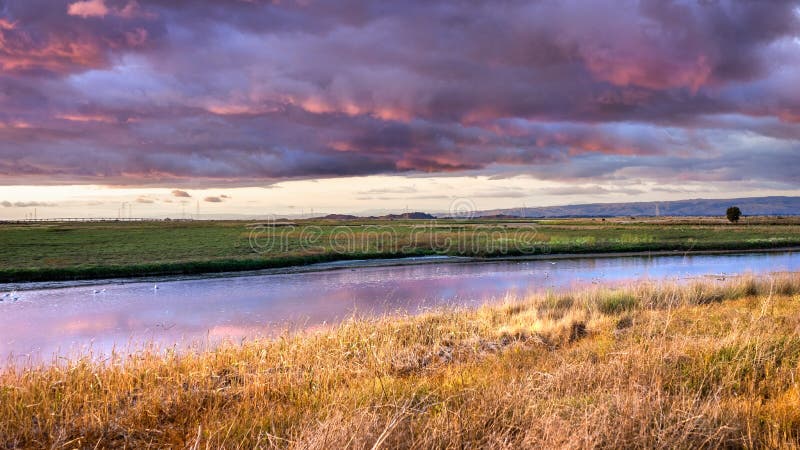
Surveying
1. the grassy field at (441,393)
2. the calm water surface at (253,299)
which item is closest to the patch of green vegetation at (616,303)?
the grassy field at (441,393)

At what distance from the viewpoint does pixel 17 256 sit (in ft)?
116

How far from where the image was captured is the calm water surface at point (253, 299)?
575 inches

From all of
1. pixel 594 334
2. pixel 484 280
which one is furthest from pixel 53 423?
pixel 484 280

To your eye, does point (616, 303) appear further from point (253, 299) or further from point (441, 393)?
point (253, 299)

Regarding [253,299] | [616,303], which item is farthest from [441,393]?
[253,299]

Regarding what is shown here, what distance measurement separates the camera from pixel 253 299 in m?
21.1

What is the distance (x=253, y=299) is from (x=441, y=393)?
633 inches

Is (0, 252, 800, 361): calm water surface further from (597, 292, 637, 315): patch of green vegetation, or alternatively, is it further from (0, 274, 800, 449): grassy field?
(597, 292, 637, 315): patch of green vegetation

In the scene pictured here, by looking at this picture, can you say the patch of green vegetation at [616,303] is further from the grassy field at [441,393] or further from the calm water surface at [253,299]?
the calm water surface at [253,299]

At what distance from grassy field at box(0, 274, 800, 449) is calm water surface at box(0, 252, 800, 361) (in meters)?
3.03

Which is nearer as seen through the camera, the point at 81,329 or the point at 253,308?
the point at 81,329

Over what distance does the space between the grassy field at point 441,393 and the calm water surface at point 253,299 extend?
303cm

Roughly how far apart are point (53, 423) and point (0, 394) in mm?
1537

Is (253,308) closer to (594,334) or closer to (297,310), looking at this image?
(297,310)
